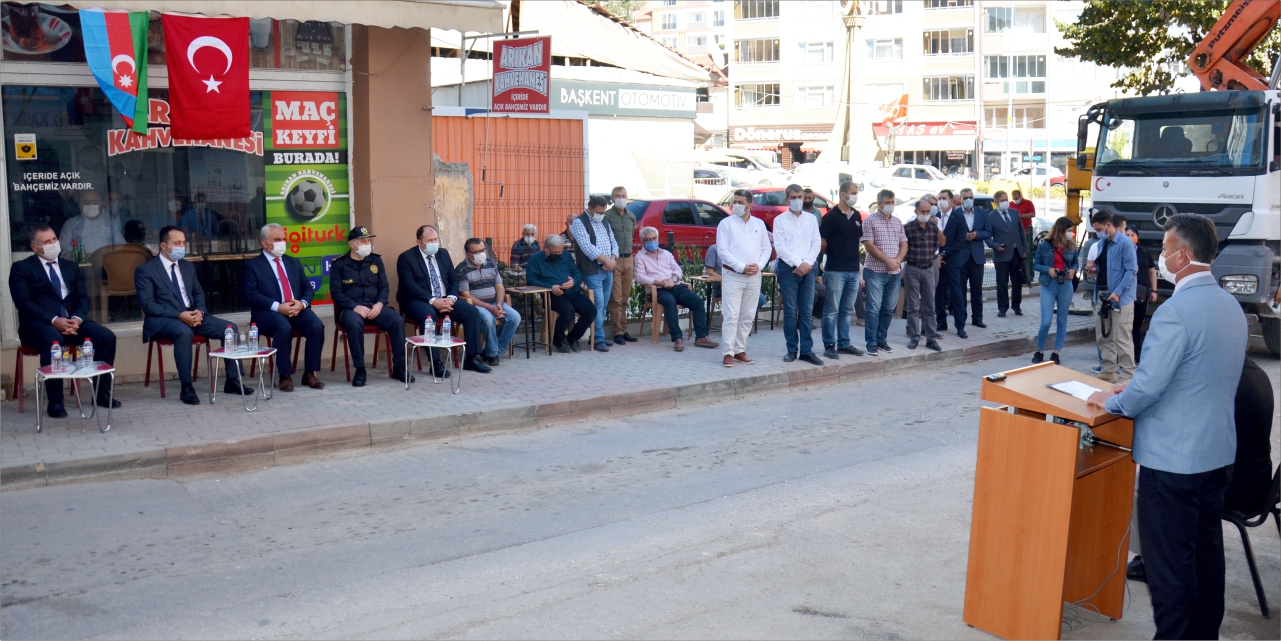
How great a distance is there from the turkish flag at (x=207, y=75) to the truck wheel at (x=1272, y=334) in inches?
498

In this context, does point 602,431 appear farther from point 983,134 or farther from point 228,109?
point 983,134

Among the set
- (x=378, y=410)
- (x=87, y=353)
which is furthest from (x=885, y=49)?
(x=87, y=353)

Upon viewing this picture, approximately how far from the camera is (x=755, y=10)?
66.3 meters

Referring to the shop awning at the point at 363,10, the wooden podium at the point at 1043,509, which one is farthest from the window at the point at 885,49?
the wooden podium at the point at 1043,509

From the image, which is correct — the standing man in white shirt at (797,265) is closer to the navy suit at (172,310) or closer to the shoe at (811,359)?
the shoe at (811,359)

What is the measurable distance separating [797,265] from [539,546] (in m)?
6.56

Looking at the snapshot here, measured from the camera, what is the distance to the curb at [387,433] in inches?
301

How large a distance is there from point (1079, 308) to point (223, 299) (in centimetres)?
1366

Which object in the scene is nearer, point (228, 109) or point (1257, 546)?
point (1257, 546)

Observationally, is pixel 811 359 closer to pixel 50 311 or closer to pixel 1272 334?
pixel 1272 334

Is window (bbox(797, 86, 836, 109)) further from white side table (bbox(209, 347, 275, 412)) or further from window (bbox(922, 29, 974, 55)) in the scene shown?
white side table (bbox(209, 347, 275, 412))

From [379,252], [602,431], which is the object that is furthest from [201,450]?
[379,252]

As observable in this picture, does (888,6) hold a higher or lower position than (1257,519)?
higher

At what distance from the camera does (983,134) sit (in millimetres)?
62250
